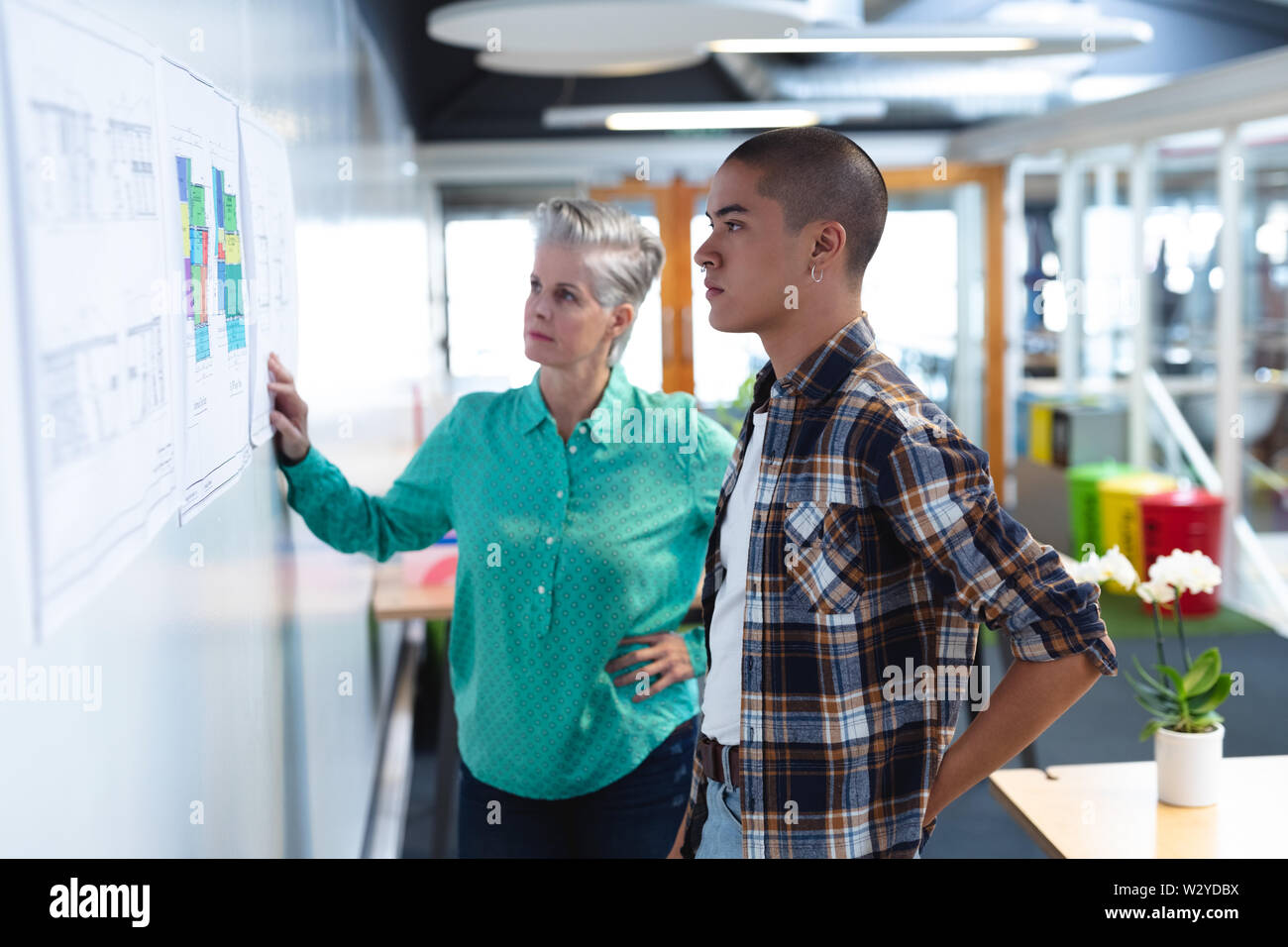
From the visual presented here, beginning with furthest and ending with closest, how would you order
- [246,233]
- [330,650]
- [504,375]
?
[504,375] < [330,650] < [246,233]

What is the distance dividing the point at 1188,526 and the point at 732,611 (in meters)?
5.61

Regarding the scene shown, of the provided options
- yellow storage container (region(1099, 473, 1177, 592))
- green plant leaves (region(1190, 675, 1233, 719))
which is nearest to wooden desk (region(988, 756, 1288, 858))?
green plant leaves (region(1190, 675, 1233, 719))

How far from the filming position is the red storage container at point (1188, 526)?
6.53m

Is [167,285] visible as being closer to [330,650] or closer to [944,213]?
[330,650]

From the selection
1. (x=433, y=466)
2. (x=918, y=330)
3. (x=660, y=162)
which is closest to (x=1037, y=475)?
(x=918, y=330)

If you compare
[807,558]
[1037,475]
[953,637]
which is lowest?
[1037,475]

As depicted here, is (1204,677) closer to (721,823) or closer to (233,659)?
(721,823)

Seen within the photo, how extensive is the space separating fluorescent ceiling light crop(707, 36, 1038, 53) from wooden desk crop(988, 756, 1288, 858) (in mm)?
3120

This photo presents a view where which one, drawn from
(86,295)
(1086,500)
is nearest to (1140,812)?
(86,295)

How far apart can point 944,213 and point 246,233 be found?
330 inches

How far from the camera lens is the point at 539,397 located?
217 centimetres

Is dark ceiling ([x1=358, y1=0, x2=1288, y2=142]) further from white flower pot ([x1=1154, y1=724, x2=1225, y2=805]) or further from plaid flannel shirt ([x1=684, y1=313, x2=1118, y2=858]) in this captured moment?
plaid flannel shirt ([x1=684, y1=313, x2=1118, y2=858])

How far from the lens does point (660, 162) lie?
924 centimetres

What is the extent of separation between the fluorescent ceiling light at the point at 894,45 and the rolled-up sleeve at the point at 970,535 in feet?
11.7
